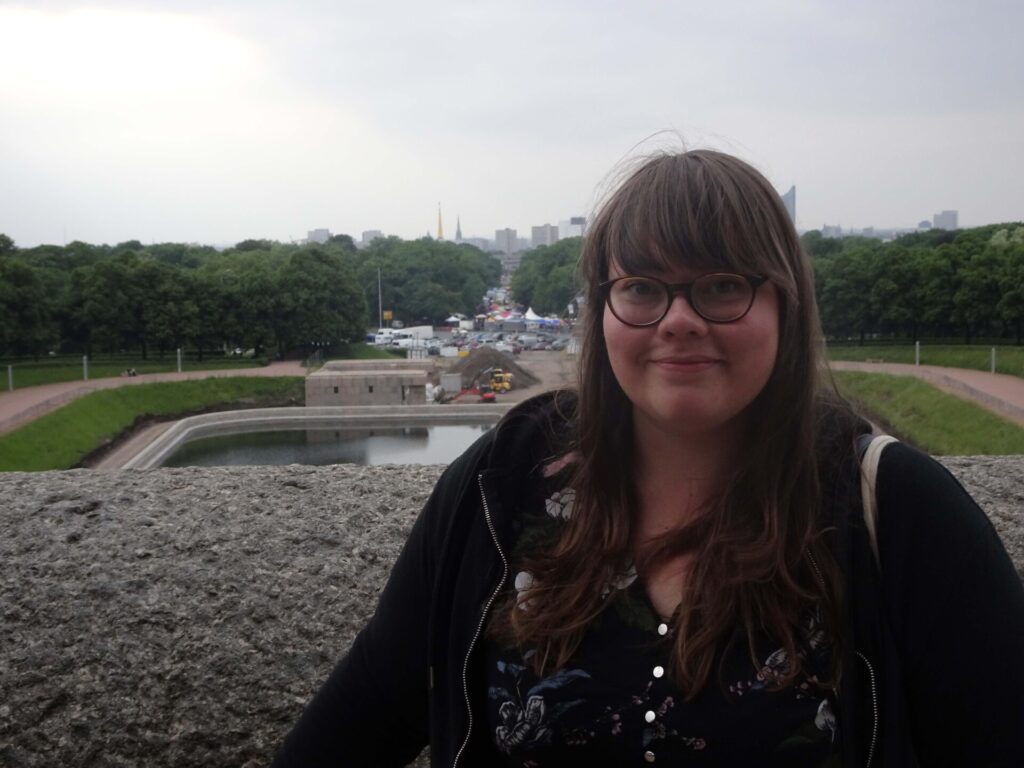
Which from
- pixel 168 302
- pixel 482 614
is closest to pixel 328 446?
pixel 482 614

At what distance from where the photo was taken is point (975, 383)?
21281 millimetres

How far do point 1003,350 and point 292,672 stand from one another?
77.4 ft

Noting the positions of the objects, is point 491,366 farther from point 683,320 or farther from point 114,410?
point 683,320

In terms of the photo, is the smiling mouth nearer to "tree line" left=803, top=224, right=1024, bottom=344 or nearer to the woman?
Result: the woman

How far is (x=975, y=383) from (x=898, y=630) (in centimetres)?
2180

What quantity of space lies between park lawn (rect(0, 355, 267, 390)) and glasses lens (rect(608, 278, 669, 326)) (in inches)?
1145

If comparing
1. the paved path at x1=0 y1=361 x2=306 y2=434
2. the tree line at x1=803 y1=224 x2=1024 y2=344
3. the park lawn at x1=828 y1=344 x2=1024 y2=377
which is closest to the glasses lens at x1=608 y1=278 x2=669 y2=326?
the tree line at x1=803 y1=224 x2=1024 y2=344

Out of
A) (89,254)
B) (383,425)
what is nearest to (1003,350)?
(383,425)

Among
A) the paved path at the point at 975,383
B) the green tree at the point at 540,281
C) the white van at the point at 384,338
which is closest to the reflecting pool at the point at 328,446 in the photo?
the paved path at the point at 975,383

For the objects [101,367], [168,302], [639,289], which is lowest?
[101,367]

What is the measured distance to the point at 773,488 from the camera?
1.46 m

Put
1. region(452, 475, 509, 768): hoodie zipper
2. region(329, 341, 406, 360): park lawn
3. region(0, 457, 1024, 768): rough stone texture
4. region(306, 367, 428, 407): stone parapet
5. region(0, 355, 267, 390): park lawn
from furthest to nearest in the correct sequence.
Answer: region(329, 341, 406, 360): park lawn
region(0, 355, 267, 390): park lawn
region(306, 367, 428, 407): stone parapet
region(0, 457, 1024, 768): rough stone texture
region(452, 475, 509, 768): hoodie zipper

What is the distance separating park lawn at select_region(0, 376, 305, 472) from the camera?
20.6 m

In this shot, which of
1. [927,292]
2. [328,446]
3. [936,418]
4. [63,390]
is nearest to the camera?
[328,446]
